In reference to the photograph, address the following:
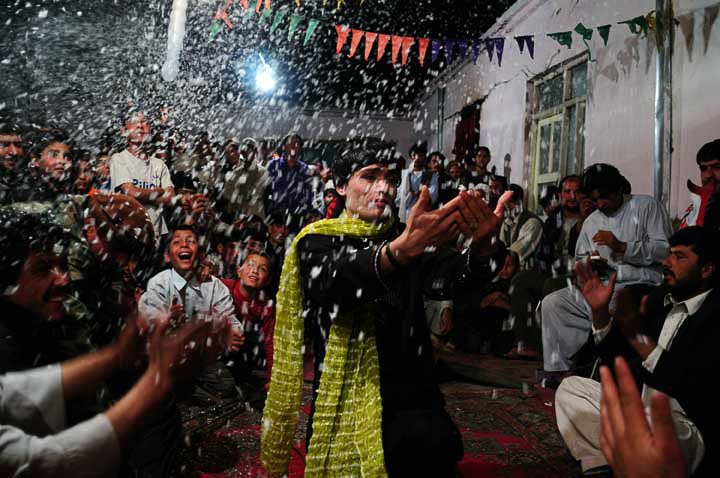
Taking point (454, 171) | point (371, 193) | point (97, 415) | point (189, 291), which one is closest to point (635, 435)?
point (97, 415)

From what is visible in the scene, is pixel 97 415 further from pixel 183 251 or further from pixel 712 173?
pixel 712 173

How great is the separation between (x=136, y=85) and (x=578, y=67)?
12.6 metres

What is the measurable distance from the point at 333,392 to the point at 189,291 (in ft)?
8.76

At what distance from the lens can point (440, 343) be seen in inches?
284

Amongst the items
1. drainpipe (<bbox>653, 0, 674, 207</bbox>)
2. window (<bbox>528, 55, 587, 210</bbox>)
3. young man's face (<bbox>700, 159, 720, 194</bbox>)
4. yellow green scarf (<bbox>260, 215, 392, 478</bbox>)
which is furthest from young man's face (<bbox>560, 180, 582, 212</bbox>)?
yellow green scarf (<bbox>260, 215, 392, 478</bbox>)

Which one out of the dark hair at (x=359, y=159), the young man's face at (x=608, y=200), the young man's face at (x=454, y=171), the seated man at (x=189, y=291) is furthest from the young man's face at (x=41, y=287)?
the young man's face at (x=454, y=171)

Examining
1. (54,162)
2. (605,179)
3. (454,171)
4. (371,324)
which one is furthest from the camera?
(454,171)

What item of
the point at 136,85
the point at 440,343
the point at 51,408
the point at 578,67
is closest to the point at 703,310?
the point at 51,408

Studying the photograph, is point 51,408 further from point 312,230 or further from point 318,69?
point 318,69

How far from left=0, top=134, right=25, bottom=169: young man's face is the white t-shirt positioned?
1.77 metres

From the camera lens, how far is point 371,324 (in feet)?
8.42

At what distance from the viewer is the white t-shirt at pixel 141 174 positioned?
20.8ft

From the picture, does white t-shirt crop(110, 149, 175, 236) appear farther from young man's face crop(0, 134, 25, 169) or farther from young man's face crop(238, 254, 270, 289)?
young man's face crop(0, 134, 25, 169)

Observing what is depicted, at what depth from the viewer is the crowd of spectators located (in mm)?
1747
